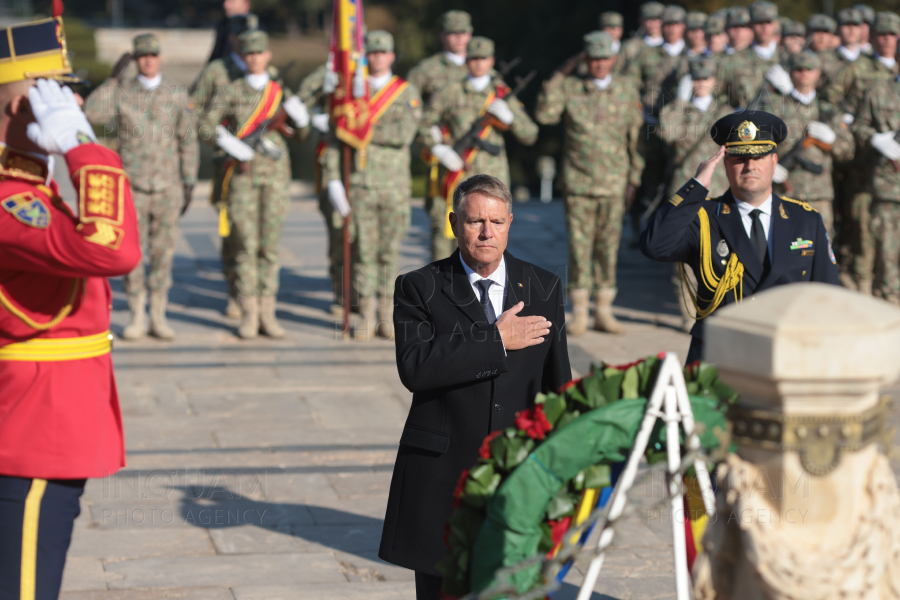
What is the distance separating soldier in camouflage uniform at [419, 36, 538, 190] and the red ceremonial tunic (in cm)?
655

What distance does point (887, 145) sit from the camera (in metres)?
10.3

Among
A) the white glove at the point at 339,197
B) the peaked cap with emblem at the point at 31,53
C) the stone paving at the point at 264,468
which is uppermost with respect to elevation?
the peaked cap with emblem at the point at 31,53

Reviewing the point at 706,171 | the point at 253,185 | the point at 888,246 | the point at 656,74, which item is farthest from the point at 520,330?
the point at 656,74

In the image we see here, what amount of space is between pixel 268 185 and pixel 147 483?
3.83m

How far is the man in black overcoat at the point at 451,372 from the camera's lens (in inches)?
143

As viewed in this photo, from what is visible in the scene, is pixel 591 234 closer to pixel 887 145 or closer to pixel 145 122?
pixel 887 145

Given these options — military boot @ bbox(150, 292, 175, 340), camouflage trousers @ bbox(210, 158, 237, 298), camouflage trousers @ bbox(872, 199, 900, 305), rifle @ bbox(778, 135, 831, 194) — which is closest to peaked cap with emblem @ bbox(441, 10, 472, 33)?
camouflage trousers @ bbox(210, 158, 237, 298)

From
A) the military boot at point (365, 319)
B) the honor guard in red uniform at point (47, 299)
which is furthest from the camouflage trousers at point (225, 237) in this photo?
the honor guard in red uniform at point (47, 299)

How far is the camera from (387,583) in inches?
198

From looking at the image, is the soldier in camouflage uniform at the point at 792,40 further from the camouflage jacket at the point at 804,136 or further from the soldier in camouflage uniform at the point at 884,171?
the camouflage jacket at the point at 804,136

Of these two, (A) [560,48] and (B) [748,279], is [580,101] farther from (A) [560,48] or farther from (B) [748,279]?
(A) [560,48]

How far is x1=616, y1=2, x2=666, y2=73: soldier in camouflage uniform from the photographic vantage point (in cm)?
1295

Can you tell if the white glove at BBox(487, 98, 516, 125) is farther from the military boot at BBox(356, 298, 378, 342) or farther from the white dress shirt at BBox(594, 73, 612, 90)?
the military boot at BBox(356, 298, 378, 342)

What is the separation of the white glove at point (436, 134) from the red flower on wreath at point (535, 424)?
22.6 ft
